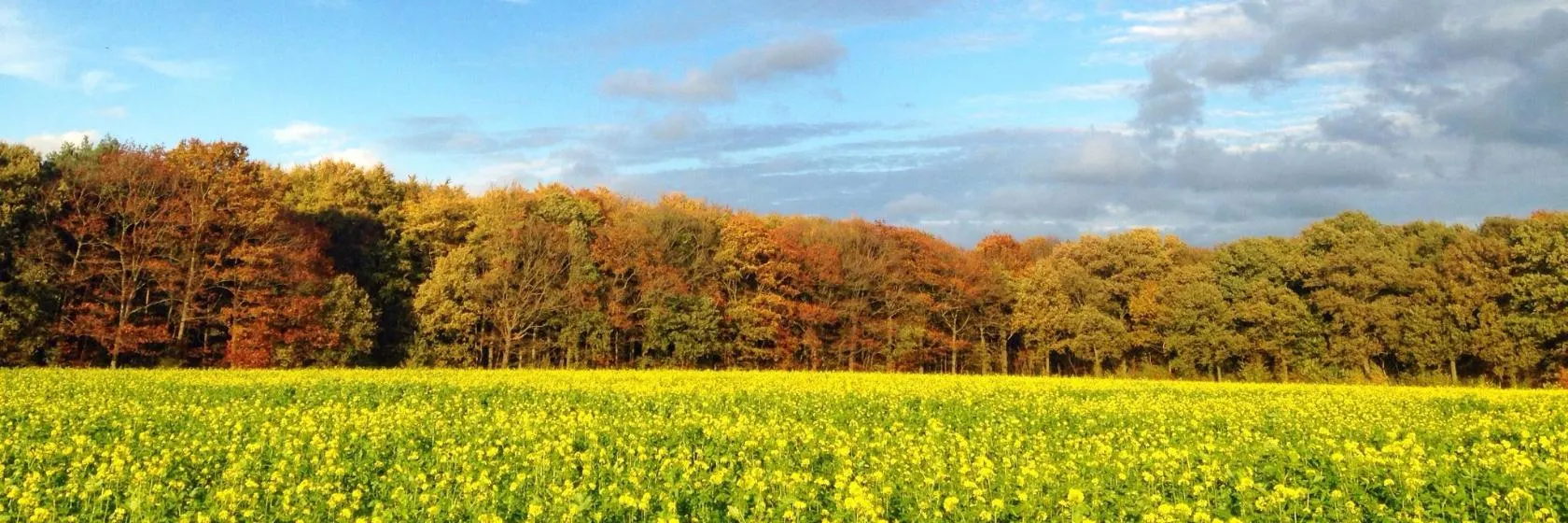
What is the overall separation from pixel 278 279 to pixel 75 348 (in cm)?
889

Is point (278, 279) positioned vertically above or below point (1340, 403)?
above

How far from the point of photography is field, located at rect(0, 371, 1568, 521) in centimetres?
891

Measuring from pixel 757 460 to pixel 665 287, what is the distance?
47896 millimetres

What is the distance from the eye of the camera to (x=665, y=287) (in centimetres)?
5950

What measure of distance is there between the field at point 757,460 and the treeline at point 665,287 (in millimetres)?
21695

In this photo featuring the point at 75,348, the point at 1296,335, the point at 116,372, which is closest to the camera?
the point at 116,372

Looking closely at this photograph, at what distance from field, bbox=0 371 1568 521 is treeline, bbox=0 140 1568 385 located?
21.7m

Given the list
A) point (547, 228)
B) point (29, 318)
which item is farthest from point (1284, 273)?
point (29, 318)

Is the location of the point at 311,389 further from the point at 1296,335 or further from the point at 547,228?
the point at 1296,335

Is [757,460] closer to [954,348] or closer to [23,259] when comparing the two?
[23,259]

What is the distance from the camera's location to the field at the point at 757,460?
8914 millimetres

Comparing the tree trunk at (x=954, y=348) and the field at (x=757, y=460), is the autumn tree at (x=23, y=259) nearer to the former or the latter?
the field at (x=757, y=460)

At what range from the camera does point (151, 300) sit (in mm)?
48406

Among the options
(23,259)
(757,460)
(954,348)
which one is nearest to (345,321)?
(23,259)
